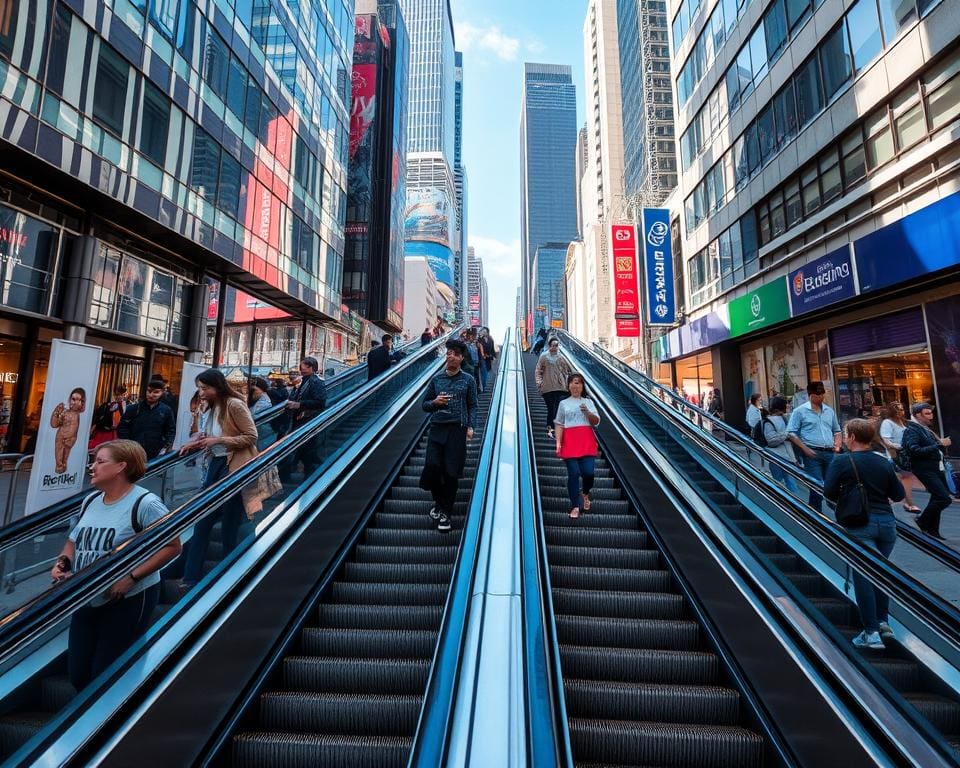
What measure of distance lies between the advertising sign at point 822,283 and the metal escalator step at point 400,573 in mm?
11193

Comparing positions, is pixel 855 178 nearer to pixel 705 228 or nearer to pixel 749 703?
pixel 705 228

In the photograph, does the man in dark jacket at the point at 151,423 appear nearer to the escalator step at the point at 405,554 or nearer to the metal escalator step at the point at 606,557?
the escalator step at the point at 405,554

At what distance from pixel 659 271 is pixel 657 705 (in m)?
23.9

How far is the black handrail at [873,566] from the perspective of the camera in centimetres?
211

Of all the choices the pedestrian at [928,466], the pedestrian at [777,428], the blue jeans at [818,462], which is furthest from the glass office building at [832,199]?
the blue jeans at [818,462]

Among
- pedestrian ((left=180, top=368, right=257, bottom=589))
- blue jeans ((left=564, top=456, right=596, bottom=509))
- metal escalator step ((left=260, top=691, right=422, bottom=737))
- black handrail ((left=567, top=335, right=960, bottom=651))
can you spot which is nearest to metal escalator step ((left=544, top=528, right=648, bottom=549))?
blue jeans ((left=564, top=456, right=596, bottom=509))

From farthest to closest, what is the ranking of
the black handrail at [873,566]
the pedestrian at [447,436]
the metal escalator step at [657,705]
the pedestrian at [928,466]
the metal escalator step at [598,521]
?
1. the pedestrian at [928,466]
2. the metal escalator step at [598,521]
3. the pedestrian at [447,436]
4. the metal escalator step at [657,705]
5. the black handrail at [873,566]

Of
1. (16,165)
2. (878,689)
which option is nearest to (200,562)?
(878,689)

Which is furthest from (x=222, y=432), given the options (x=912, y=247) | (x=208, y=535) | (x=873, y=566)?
(x=912, y=247)

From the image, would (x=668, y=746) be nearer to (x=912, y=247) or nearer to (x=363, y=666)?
(x=363, y=666)

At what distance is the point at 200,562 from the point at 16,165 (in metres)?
12.6

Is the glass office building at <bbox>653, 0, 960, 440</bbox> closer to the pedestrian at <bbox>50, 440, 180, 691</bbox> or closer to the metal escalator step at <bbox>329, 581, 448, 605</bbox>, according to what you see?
the metal escalator step at <bbox>329, 581, 448, 605</bbox>

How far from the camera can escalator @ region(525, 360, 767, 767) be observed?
2545 millimetres

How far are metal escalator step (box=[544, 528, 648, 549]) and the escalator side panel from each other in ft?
0.75
